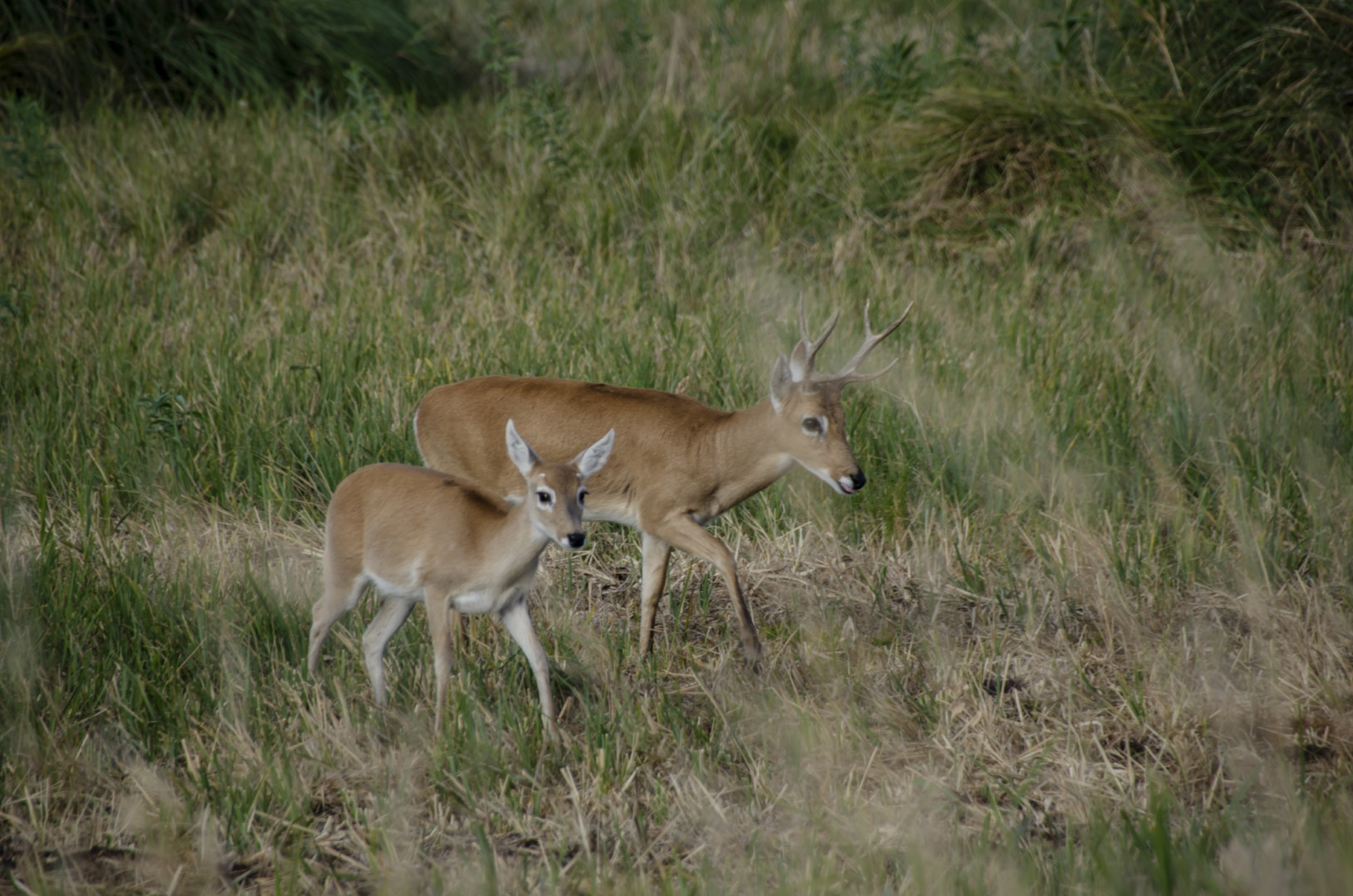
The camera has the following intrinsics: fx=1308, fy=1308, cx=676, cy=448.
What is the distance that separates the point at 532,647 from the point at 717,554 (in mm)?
897

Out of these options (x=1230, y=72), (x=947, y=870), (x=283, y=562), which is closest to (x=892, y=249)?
(x=1230, y=72)

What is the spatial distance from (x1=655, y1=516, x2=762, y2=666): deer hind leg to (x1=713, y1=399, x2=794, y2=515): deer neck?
0.23 metres

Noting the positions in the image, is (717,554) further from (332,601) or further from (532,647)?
(332,601)

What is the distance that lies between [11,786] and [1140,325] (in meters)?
6.01

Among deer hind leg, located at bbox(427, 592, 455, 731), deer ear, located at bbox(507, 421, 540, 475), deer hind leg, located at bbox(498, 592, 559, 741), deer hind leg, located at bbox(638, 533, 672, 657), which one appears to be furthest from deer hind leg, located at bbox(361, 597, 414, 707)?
deer hind leg, located at bbox(638, 533, 672, 657)

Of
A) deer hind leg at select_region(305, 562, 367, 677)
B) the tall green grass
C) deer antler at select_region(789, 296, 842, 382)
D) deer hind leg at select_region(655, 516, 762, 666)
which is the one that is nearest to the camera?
deer hind leg at select_region(305, 562, 367, 677)

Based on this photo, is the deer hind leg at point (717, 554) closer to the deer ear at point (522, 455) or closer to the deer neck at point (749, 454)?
the deer neck at point (749, 454)

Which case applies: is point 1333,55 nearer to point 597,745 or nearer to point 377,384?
point 377,384

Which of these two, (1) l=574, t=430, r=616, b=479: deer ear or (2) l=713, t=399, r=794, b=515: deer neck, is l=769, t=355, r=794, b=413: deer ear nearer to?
(2) l=713, t=399, r=794, b=515: deer neck

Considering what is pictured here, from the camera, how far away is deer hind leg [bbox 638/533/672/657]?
4906 millimetres

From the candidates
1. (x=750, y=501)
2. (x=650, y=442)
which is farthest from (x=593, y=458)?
(x=750, y=501)

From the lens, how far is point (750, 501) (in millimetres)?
5902

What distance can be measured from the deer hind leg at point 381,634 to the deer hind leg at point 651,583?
91cm

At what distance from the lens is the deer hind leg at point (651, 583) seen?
491cm
